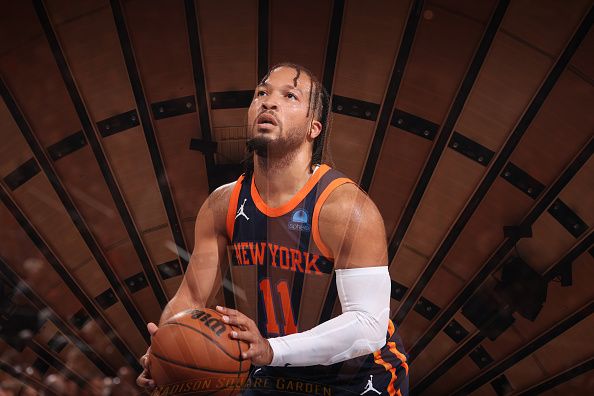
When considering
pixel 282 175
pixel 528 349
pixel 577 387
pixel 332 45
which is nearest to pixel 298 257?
pixel 282 175

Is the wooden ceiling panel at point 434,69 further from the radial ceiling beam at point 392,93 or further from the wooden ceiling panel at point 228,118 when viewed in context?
the wooden ceiling panel at point 228,118

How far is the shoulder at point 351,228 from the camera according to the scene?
2.66 feet

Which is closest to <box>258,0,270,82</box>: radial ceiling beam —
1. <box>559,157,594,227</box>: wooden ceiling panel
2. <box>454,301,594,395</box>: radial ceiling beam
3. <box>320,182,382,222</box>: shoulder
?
<box>320,182,382,222</box>: shoulder

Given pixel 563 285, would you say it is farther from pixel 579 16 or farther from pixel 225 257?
pixel 225 257

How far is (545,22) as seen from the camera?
1.02 m

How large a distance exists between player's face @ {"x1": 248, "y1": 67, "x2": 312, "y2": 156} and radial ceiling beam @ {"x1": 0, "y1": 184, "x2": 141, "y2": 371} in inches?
18.5

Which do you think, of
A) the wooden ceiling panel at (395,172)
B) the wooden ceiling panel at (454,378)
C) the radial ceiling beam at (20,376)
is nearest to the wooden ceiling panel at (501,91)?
the wooden ceiling panel at (395,172)

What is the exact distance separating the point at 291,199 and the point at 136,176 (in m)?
0.36

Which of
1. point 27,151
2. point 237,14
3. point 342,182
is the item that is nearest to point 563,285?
point 342,182

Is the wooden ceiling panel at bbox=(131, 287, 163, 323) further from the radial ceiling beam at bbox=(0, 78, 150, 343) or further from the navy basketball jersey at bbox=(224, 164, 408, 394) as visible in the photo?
the navy basketball jersey at bbox=(224, 164, 408, 394)

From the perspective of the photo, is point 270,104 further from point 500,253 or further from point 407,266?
point 500,253

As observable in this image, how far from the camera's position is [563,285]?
1196mm

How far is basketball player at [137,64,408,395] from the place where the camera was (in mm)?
789

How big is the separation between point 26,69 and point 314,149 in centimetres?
53
